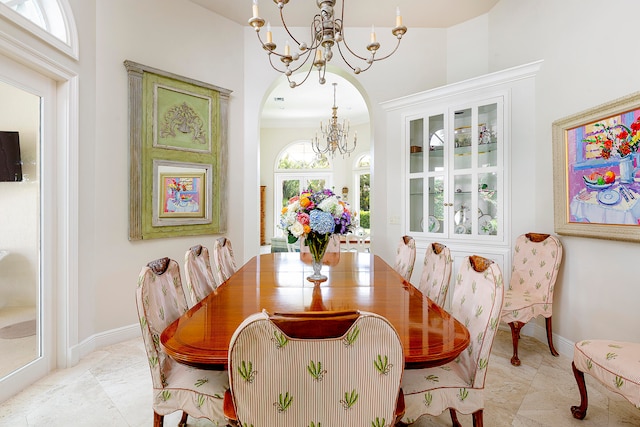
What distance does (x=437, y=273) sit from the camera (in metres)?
1.92

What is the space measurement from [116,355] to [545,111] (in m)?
4.05

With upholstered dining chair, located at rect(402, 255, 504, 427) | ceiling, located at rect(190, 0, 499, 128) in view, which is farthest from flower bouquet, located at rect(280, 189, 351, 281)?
ceiling, located at rect(190, 0, 499, 128)

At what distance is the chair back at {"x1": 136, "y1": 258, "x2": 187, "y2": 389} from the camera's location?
1268 millimetres

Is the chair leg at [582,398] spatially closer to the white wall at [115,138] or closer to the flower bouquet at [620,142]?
the flower bouquet at [620,142]

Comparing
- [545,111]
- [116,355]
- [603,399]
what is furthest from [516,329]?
[116,355]

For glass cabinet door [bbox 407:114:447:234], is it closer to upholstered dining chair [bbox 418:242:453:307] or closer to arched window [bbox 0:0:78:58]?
upholstered dining chair [bbox 418:242:453:307]

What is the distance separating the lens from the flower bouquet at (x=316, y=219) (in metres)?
1.89

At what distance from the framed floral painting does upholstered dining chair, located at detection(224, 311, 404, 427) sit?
2121 mm

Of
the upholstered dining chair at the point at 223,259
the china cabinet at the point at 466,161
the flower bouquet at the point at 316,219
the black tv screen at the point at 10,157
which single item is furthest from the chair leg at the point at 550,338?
the black tv screen at the point at 10,157

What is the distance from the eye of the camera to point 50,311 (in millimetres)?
2322

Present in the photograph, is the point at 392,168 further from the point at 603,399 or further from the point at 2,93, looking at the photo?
the point at 2,93

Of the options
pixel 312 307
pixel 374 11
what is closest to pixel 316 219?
pixel 312 307

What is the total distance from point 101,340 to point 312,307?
7.53 ft

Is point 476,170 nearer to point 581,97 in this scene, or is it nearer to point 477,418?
point 581,97
